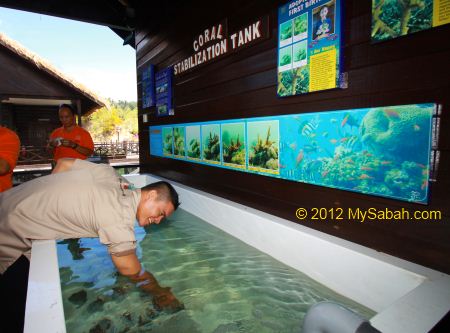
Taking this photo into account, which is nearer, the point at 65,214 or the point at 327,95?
the point at 65,214

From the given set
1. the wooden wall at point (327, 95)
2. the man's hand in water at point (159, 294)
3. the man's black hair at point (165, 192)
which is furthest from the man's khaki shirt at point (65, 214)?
the wooden wall at point (327, 95)

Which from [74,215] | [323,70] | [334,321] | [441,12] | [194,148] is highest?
[441,12]

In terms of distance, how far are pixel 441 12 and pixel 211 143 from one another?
2401 millimetres

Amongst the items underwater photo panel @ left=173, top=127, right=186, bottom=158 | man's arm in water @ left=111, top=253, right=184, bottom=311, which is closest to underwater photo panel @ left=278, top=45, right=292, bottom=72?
man's arm in water @ left=111, top=253, right=184, bottom=311

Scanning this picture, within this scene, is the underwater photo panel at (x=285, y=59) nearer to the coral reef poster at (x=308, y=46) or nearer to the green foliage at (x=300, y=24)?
the coral reef poster at (x=308, y=46)

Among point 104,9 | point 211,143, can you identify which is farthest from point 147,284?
point 104,9

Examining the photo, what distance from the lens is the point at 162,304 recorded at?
1735 millimetres

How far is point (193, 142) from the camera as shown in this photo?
12.2 ft

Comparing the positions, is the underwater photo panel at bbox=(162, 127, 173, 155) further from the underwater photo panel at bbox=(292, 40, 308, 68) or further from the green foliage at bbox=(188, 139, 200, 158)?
the underwater photo panel at bbox=(292, 40, 308, 68)

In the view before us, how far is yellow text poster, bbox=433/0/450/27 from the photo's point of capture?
4.27 ft

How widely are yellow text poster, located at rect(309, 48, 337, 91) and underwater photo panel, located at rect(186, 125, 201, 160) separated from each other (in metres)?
1.88

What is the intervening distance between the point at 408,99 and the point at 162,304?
187cm

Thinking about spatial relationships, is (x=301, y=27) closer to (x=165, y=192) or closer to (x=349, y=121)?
(x=349, y=121)

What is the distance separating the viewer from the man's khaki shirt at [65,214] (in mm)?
1504
